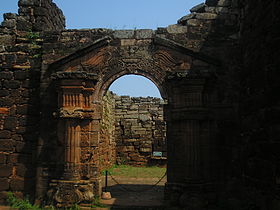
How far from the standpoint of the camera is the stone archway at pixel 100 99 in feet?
22.2

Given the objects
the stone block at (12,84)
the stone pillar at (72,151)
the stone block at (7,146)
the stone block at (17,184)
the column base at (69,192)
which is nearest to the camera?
the column base at (69,192)

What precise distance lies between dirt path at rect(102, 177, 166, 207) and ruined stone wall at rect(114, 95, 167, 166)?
177 inches

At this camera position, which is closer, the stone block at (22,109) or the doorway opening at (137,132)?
the stone block at (22,109)

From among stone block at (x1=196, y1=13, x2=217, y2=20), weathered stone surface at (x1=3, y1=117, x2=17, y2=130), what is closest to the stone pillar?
weathered stone surface at (x1=3, y1=117, x2=17, y2=130)

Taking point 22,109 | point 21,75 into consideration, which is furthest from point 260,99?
point 21,75

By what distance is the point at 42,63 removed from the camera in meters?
7.59

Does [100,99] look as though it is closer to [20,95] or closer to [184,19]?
[20,95]

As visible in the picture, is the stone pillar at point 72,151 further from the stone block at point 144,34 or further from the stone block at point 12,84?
the stone block at point 144,34

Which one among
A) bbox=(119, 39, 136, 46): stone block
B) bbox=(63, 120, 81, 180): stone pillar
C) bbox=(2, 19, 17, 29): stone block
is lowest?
bbox=(63, 120, 81, 180): stone pillar

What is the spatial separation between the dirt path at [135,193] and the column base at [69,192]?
467 millimetres

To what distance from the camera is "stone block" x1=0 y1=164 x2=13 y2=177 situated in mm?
7453

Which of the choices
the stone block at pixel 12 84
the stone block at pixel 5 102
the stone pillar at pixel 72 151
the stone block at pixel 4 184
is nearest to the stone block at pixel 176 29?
the stone pillar at pixel 72 151

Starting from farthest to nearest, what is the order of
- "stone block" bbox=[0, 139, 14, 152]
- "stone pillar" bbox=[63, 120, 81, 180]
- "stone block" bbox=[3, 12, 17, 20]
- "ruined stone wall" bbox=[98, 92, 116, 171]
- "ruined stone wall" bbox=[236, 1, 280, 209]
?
"ruined stone wall" bbox=[98, 92, 116, 171], "stone block" bbox=[3, 12, 17, 20], "stone block" bbox=[0, 139, 14, 152], "stone pillar" bbox=[63, 120, 81, 180], "ruined stone wall" bbox=[236, 1, 280, 209]

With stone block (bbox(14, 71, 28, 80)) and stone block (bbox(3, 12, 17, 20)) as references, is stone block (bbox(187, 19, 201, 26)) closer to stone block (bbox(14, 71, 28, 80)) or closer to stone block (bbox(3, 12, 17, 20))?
Answer: stone block (bbox(14, 71, 28, 80))
